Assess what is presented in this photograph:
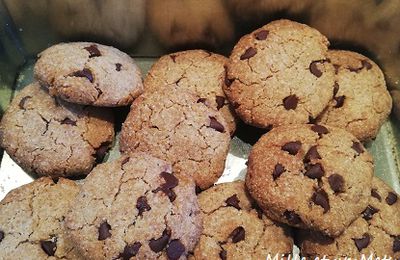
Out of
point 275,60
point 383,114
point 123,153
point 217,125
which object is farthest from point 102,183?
point 383,114

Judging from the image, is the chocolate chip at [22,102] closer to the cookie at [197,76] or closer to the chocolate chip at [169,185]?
the cookie at [197,76]

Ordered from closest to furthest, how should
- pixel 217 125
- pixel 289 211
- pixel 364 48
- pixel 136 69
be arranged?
pixel 289 211
pixel 217 125
pixel 136 69
pixel 364 48

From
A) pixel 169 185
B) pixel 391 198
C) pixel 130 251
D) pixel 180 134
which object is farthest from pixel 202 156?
pixel 391 198

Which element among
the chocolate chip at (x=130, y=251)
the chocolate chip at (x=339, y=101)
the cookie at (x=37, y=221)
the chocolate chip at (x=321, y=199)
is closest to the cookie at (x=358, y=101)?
the chocolate chip at (x=339, y=101)

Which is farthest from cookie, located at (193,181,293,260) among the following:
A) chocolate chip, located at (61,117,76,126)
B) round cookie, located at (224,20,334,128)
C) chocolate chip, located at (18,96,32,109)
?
chocolate chip, located at (18,96,32,109)

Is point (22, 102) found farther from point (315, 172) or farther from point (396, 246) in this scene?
point (396, 246)

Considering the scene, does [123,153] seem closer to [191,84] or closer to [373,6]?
[191,84]

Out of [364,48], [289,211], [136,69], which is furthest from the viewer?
[364,48]
